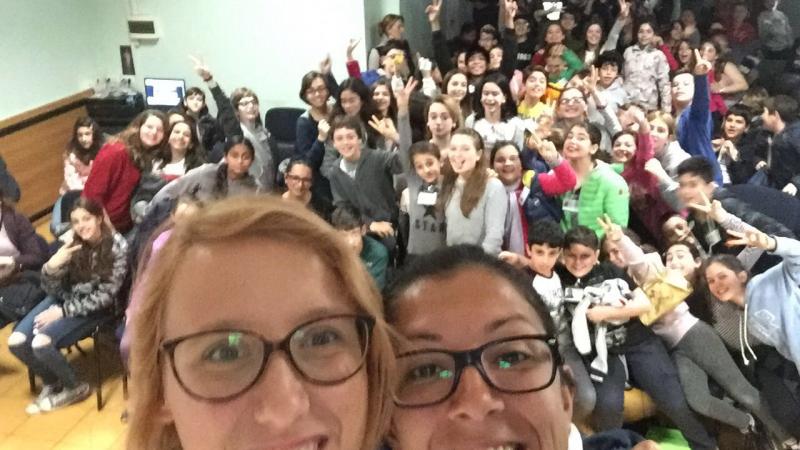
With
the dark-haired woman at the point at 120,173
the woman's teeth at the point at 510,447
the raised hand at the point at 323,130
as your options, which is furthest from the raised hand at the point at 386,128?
the woman's teeth at the point at 510,447

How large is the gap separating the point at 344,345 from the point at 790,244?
2.41 metres

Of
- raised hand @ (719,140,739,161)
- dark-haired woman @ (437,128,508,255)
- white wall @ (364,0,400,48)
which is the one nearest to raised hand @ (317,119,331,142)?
dark-haired woman @ (437,128,508,255)

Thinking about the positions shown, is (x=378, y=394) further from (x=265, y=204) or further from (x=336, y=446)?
(x=265, y=204)

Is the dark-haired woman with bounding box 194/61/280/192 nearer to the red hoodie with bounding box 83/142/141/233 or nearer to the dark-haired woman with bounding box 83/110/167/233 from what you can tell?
the dark-haired woman with bounding box 83/110/167/233

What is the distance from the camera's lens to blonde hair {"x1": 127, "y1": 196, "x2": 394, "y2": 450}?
0.87 metres

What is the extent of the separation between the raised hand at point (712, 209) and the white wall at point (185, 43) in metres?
3.19

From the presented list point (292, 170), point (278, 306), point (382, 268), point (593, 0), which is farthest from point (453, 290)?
point (593, 0)

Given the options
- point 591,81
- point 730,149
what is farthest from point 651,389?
point 591,81

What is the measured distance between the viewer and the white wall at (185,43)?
221 inches

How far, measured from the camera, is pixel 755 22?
7668 millimetres

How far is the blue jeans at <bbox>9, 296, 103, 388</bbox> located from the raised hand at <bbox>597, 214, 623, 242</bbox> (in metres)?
2.39

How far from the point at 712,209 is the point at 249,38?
402 cm

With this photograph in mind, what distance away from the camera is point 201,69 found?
516cm

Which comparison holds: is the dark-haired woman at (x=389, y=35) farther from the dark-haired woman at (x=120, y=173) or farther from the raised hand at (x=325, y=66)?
the dark-haired woman at (x=120, y=173)
